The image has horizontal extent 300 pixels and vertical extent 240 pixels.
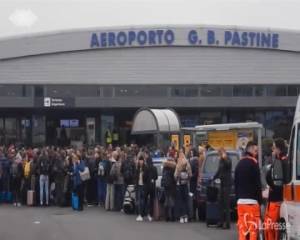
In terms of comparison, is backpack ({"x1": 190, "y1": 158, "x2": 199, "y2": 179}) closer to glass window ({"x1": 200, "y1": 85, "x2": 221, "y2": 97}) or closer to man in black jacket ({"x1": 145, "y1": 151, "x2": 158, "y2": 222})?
man in black jacket ({"x1": 145, "y1": 151, "x2": 158, "y2": 222})

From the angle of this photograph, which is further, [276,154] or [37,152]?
[37,152]

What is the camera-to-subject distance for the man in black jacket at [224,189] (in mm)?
16627

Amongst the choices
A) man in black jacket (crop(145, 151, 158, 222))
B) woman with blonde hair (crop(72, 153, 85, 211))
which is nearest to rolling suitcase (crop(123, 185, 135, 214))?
man in black jacket (crop(145, 151, 158, 222))

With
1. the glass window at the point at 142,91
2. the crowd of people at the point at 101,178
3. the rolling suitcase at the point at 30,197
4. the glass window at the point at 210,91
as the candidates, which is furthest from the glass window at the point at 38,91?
the rolling suitcase at the point at 30,197

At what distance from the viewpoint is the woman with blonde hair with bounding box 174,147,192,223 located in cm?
1847

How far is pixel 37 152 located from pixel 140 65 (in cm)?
2664

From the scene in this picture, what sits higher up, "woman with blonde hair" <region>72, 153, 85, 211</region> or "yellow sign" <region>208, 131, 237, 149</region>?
"yellow sign" <region>208, 131, 237, 149</region>

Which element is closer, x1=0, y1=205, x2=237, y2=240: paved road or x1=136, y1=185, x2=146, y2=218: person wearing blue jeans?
x1=0, y1=205, x2=237, y2=240: paved road

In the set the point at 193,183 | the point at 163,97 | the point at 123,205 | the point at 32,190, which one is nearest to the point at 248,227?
the point at 193,183

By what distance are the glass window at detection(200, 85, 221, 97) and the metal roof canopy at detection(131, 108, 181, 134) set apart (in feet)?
65.4

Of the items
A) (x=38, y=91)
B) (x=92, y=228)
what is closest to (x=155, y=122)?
(x=92, y=228)

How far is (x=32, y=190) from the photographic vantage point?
2433 cm

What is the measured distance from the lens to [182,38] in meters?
51.0

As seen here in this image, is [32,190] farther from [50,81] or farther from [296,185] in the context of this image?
[50,81]
